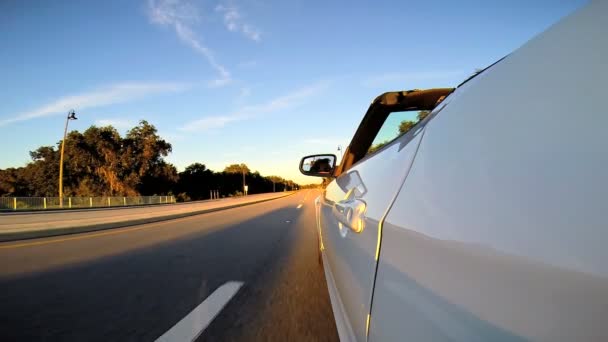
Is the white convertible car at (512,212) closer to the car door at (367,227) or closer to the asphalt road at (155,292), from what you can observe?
the car door at (367,227)

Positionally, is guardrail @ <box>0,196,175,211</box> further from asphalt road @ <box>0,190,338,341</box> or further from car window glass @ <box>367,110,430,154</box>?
car window glass @ <box>367,110,430,154</box>

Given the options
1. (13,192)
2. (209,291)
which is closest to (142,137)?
(13,192)

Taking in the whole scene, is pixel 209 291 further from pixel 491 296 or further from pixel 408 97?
pixel 491 296

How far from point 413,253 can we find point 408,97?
2.17m

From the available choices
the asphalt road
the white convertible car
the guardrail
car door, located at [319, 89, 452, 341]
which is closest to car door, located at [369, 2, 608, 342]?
the white convertible car

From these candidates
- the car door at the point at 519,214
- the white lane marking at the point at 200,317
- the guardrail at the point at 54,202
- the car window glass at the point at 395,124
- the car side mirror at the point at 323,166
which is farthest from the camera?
the guardrail at the point at 54,202

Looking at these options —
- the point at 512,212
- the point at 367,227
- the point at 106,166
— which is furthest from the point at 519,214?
the point at 106,166

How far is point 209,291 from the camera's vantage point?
3.28 metres

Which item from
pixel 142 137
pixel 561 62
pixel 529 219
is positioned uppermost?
pixel 142 137

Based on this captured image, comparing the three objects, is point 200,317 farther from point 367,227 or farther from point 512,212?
point 512,212

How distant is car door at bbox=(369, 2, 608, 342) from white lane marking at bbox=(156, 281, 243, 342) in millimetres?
1815

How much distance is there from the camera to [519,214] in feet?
1.88

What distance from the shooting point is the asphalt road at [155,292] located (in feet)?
7.68

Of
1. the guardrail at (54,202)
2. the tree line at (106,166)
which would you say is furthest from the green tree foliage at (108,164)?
the guardrail at (54,202)
